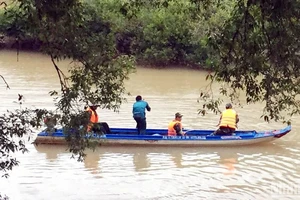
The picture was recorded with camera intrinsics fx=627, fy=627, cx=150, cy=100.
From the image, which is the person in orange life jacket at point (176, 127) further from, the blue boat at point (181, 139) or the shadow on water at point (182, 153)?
the shadow on water at point (182, 153)

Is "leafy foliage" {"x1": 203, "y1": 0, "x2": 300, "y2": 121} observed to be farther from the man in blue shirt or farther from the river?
the man in blue shirt

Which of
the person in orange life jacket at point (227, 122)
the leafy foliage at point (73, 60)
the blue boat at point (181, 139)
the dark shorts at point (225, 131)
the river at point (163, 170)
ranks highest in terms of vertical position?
the leafy foliage at point (73, 60)

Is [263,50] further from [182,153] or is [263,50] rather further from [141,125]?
[141,125]

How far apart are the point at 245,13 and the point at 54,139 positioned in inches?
363

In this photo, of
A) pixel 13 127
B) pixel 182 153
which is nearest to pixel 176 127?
pixel 182 153

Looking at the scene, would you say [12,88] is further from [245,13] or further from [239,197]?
[245,13]

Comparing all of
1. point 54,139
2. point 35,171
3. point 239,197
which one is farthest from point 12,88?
point 239,197

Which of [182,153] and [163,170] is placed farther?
[182,153]

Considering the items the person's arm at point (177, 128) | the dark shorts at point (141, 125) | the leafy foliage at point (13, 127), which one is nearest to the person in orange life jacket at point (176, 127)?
the person's arm at point (177, 128)

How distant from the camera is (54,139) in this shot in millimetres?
15398

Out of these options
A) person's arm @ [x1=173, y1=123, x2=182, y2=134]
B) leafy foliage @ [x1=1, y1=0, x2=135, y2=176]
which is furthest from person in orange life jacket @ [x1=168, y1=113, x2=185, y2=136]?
leafy foliage @ [x1=1, y1=0, x2=135, y2=176]

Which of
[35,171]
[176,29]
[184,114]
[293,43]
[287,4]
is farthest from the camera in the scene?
[176,29]

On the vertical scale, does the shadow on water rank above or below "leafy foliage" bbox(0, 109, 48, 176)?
below

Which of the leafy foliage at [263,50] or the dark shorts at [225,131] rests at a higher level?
the leafy foliage at [263,50]
